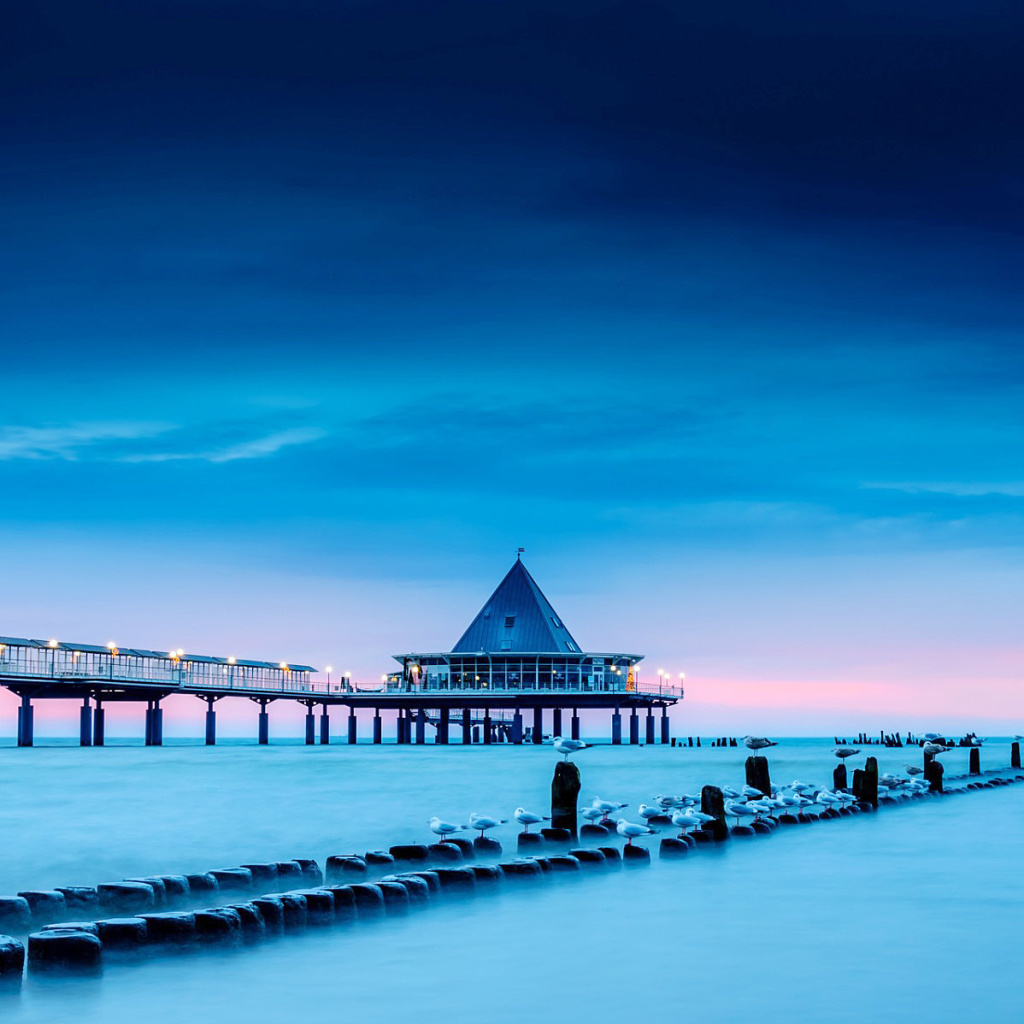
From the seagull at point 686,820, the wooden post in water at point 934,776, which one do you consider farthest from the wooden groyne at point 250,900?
the wooden post in water at point 934,776

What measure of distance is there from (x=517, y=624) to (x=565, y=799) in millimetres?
89856

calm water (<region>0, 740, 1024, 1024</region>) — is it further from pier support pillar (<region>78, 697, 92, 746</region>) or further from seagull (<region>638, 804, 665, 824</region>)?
pier support pillar (<region>78, 697, 92, 746</region>)

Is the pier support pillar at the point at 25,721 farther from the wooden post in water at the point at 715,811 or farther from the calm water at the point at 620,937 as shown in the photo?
the wooden post in water at the point at 715,811

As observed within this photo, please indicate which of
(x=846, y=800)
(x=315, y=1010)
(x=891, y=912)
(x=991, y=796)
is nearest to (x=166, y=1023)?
(x=315, y=1010)

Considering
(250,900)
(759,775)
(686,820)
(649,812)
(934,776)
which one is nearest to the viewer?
(250,900)

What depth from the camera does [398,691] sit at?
11212 centimetres

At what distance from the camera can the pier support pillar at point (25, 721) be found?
88.7m

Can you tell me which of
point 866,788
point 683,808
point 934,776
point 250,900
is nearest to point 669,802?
point 683,808

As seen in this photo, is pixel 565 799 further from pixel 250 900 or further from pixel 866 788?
pixel 866 788

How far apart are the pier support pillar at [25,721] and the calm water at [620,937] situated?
5683 cm

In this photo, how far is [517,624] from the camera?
11588cm

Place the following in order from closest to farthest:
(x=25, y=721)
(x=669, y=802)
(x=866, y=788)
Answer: (x=669, y=802) < (x=866, y=788) < (x=25, y=721)

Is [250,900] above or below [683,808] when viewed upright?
above

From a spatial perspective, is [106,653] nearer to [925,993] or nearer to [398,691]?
[398,691]
